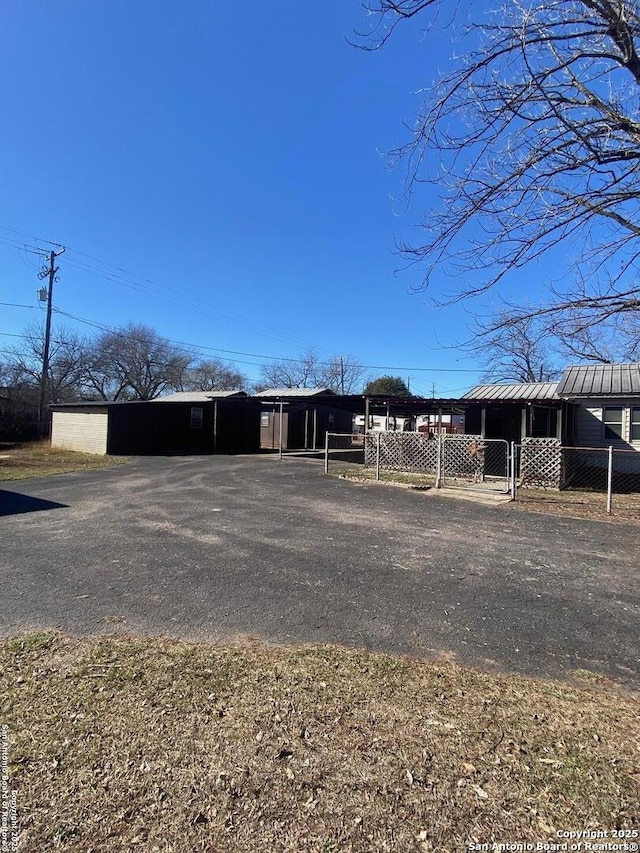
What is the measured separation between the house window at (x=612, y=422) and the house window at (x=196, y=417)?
1842 cm

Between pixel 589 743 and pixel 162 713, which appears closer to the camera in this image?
pixel 589 743

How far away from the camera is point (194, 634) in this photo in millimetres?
3322

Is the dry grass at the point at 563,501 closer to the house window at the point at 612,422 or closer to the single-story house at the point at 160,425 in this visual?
the house window at the point at 612,422

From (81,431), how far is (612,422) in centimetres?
2177

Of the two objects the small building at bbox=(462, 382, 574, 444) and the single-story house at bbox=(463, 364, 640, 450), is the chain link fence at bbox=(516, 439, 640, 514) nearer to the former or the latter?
the single-story house at bbox=(463, 364, 640, 450)

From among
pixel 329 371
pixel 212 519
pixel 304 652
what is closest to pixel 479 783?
pixel 304 652

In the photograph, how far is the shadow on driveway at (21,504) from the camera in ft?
26.7

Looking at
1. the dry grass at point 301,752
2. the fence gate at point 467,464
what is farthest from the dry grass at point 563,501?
the dry grass at point 301,752

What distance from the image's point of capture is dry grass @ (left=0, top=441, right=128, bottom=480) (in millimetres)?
13994

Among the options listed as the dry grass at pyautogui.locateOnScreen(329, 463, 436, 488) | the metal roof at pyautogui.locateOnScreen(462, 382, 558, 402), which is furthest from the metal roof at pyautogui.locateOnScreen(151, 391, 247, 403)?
the metal roof at pyautogui.locateOnScreen(462, 382, 558, 402)

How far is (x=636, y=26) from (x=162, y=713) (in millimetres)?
5626

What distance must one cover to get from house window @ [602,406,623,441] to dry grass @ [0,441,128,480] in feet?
55.2

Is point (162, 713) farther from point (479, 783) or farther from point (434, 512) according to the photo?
point (434, 512)

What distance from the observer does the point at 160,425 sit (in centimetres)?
2239
